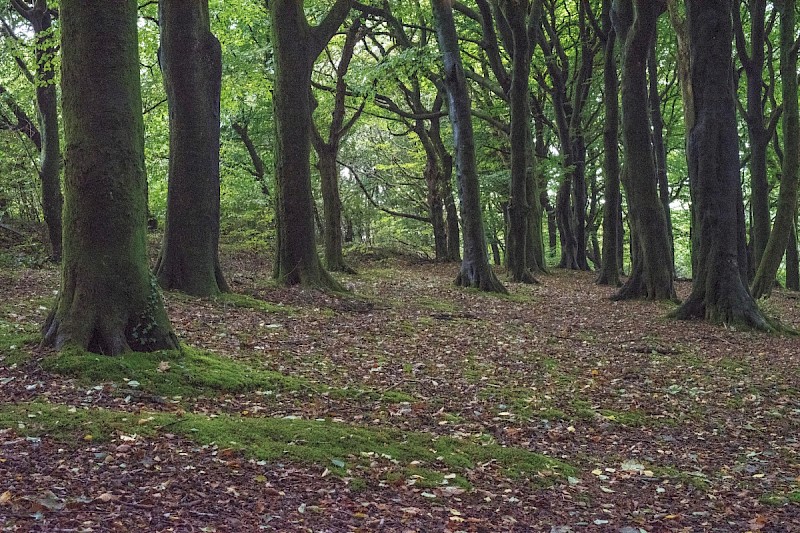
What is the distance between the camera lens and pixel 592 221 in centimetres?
3350

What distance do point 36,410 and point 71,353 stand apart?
1.08m

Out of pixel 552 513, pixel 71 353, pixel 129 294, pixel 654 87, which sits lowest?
pixel 552 513

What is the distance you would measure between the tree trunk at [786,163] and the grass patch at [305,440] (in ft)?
39.1

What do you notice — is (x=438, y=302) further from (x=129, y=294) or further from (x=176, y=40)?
(x=129, y=294)

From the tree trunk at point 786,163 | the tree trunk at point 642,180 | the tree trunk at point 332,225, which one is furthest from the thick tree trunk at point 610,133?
the tree trunk at point 332,225

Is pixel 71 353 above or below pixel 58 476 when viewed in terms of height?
above

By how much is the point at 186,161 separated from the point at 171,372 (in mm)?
4783

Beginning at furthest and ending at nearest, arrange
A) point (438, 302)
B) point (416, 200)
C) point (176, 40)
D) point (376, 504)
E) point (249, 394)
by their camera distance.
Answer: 1. point (416, 200)
2. point (438, 302)
3. point (176, 40)
4. point (249, 394)
5. point (376, 504)

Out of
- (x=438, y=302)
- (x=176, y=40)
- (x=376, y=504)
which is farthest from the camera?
(x=438, y=302)

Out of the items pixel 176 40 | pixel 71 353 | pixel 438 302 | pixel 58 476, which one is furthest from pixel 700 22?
pixel 58 476

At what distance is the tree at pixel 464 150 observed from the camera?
1530 centimetres

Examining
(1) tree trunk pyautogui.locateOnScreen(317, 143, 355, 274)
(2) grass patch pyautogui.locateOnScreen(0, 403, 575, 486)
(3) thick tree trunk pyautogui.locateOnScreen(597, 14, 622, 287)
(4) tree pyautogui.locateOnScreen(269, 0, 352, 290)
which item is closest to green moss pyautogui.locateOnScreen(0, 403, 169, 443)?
(2) grass patch pyautogui.locateOnScreen(0, 403, 575, 486)

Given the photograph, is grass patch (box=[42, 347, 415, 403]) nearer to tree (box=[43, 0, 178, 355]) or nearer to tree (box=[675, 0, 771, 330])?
tree (box=[43, 0, 178, 355])

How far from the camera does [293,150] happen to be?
12.3 meters
